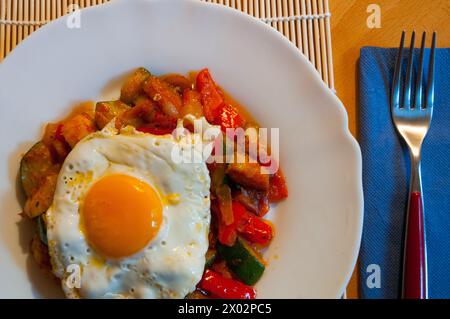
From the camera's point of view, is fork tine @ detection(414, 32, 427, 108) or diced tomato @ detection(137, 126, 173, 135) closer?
diced tomato @ detection(137, 126, 173, 135)

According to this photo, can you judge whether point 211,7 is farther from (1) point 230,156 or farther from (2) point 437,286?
(2) point 437,286

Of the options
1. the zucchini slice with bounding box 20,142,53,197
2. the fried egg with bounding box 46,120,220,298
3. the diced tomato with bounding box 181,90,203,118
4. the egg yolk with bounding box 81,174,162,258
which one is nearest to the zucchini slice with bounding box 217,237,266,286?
the fried egg with bounding box 46,120,220,298

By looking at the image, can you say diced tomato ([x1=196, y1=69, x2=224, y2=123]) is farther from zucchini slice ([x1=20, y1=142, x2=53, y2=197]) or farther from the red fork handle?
the red fork handle

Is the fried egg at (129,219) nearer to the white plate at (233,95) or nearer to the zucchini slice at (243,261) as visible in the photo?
the zucchini slice at (243,261)

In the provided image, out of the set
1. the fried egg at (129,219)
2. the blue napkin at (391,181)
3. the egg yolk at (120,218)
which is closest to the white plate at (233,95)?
the blue napkin at (391,181)

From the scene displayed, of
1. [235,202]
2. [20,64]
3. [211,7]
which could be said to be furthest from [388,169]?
[20,64]

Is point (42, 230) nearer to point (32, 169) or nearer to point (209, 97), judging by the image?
point (32, 169)
